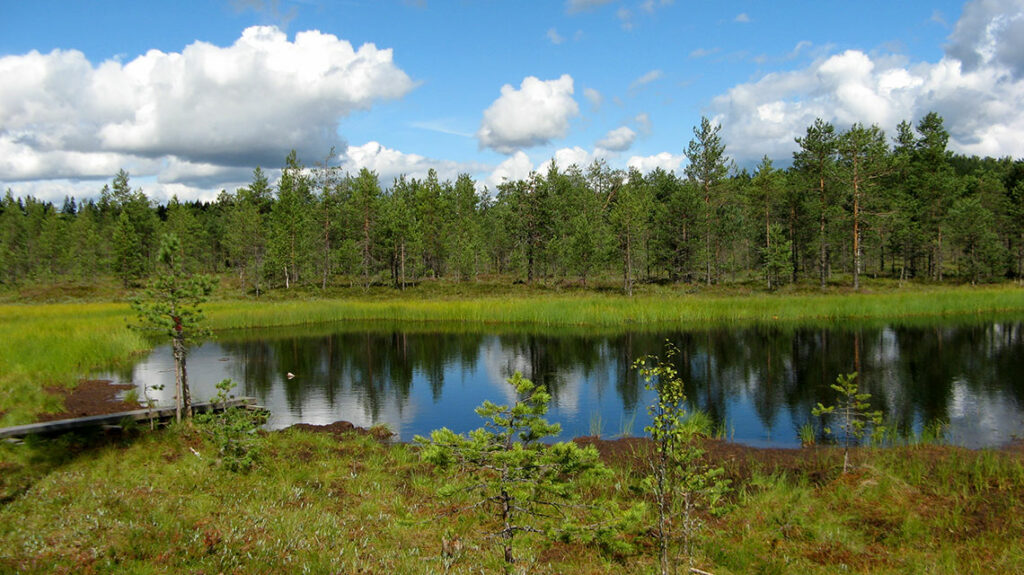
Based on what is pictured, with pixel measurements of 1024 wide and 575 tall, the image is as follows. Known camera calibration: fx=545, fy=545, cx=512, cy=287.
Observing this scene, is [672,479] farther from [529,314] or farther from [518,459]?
[529,314]

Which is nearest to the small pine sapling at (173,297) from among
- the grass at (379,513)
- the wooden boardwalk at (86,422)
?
the wooden boardwalk at (86,422)

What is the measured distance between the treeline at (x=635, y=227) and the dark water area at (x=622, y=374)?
24.1 m

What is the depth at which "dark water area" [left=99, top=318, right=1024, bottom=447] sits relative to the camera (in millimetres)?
17203

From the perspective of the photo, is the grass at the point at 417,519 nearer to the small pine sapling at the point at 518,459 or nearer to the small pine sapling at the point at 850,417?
the small pine sapling at the point at 850,417

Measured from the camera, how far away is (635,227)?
56.4 metres

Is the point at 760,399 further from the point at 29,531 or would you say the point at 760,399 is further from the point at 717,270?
the point at 717,270

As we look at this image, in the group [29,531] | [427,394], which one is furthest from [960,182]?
[29,531]

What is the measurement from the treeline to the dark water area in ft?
79.0

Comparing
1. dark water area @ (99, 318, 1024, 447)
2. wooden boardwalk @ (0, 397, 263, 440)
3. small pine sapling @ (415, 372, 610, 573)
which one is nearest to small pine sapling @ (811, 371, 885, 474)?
dark water area @ (99, 318, 1024, 447)

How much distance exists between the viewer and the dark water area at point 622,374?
56.4 feet

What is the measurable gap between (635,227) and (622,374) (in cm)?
3468

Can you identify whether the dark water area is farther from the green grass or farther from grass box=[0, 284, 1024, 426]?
the green grass

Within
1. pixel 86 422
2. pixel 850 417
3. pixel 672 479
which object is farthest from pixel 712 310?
pixel 86 422

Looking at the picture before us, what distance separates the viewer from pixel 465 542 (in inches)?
294
